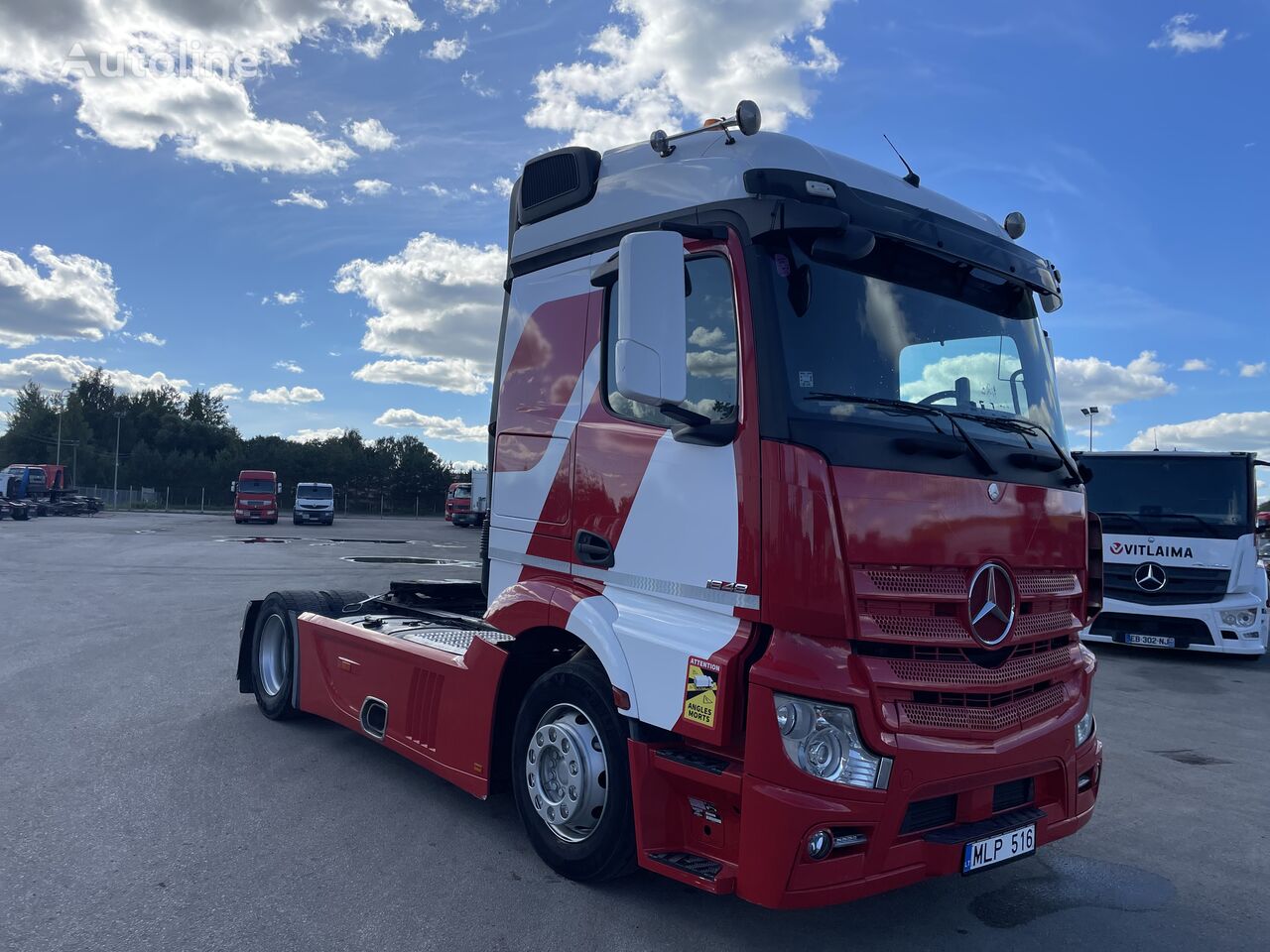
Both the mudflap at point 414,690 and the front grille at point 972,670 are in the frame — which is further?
the mudflap at point 414,690

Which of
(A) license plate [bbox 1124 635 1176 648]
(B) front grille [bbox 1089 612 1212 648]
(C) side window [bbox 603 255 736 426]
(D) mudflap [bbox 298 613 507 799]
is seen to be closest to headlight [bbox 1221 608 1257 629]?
(B) front grille [bbox 1089 612 1212 648]

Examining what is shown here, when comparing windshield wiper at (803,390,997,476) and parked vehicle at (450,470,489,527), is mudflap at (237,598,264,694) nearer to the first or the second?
parked vehicle at (450,470,489,527)

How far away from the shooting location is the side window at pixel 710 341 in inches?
140

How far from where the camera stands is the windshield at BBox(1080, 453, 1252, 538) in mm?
10859

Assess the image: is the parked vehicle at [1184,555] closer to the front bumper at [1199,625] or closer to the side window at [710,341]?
the front bumper at [1199,625]

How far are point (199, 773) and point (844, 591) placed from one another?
411 centimetres

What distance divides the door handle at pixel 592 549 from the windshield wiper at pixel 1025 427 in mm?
1500

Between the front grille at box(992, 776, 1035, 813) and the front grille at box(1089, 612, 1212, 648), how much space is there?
850 centimetres

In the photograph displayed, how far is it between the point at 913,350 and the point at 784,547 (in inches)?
43.7

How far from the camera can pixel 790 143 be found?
375 cm

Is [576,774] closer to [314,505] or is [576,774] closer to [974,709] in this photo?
[974,709]

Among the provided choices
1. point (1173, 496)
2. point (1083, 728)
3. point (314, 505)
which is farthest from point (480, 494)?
point (314, 505)

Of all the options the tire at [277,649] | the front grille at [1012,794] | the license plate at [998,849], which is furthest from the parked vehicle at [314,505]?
the license plate at [998,849]

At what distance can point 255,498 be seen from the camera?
45656 millimetres
